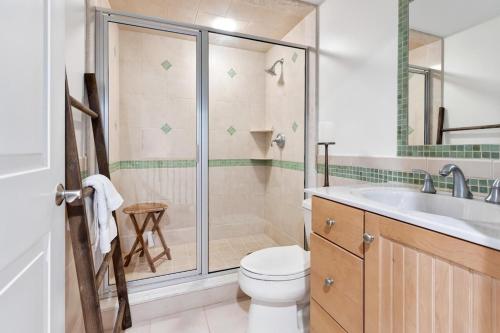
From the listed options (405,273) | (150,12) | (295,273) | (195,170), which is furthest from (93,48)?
(405,273)

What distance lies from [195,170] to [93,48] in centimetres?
103

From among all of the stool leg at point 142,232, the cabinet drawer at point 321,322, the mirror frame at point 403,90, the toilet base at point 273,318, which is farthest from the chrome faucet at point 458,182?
the stool leg at point 142,232

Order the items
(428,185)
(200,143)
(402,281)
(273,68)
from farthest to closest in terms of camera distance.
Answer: (273,68), (200,143), (428,185), (402,281)

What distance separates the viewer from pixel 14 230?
51cm

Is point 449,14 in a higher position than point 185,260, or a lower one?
higher

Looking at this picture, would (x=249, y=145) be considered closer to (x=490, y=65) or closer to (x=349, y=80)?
(x=349, y=80)

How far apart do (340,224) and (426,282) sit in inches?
14.4

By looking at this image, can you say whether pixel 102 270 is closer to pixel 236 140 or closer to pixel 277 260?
pixel 277 260

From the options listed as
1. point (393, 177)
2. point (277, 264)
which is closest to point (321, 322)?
point (277, 264)

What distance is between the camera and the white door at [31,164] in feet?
1.63

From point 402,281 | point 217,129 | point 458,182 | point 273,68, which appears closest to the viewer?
point 402,281

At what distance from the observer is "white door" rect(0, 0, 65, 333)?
1.63 ft

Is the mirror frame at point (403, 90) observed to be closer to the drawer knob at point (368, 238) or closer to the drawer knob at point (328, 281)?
the drawer knob at point (368, 238)

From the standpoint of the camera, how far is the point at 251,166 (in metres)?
2.51
